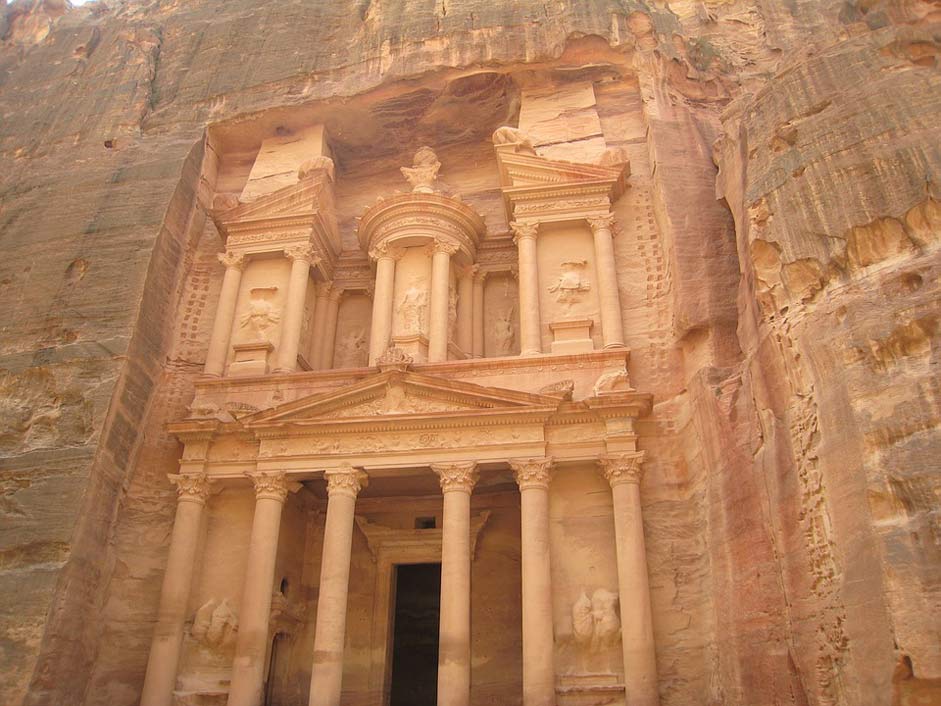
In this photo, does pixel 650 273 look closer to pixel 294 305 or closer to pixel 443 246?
pixel 443 246

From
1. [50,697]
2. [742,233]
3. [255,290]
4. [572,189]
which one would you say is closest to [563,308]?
[572,189]

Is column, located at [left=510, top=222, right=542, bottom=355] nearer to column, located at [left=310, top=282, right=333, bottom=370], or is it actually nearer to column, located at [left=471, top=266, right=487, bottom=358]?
column, located at [left=471, top=266, right=487, bottom=358]

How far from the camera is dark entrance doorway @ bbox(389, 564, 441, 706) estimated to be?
45.2ft

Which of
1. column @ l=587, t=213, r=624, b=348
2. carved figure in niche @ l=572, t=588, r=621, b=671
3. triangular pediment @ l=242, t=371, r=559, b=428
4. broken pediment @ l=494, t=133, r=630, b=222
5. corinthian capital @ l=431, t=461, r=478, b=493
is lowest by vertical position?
carved figure in niche @ l=572, t=588, r=621, b=671

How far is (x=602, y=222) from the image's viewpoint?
13453mm

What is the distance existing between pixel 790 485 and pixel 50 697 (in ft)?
30.2

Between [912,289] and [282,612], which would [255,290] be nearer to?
[282,612]

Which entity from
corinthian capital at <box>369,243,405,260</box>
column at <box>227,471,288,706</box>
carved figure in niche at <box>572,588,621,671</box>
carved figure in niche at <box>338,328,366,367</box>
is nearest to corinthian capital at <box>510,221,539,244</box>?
corinthian capital at <box>369,243,405,260</box>

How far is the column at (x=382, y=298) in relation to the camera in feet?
43.2

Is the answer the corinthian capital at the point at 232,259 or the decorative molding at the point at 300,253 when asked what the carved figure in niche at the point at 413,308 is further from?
the corinthian capital at the point at 232,259

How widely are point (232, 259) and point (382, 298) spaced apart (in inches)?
120

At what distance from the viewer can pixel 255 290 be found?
1442cm

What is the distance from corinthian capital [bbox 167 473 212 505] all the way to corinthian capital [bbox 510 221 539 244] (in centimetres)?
647

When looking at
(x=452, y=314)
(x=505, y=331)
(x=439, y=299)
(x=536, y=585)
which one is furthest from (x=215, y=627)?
(x=505, y=331)
